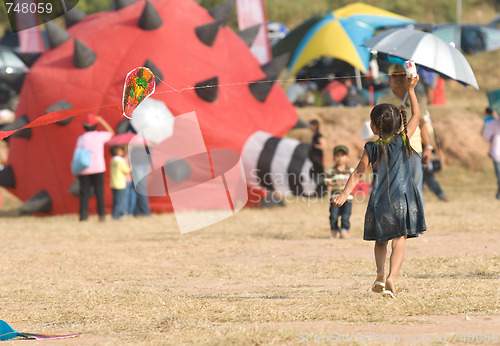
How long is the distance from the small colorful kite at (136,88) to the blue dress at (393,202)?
1.65 metres

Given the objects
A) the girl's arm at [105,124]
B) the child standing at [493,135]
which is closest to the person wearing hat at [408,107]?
the girl's arm at [105,124]

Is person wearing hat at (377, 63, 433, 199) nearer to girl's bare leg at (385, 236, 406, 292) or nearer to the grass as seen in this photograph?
the grass

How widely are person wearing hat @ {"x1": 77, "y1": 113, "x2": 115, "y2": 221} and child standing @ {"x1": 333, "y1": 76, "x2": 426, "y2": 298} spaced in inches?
278

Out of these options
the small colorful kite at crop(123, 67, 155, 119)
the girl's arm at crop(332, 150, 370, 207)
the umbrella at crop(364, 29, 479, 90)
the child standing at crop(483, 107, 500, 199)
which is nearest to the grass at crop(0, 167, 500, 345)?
the girl's arm at crop(332, 150, 370, 207)

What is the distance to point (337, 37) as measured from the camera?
17906mm

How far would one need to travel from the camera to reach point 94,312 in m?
5.05

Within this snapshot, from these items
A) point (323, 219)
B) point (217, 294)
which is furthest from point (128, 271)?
point (323, 219)

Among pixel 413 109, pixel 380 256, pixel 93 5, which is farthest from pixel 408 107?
pixel 93 5

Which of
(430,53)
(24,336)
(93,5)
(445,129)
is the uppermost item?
(430,53)

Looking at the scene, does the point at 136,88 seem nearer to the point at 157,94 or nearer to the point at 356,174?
the point at 356,174

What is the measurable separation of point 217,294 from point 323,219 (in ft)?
18.8

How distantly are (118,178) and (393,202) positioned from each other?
7.17 m

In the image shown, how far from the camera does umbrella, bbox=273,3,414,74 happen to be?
17.7 metres

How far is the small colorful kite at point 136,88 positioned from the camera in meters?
5.67
